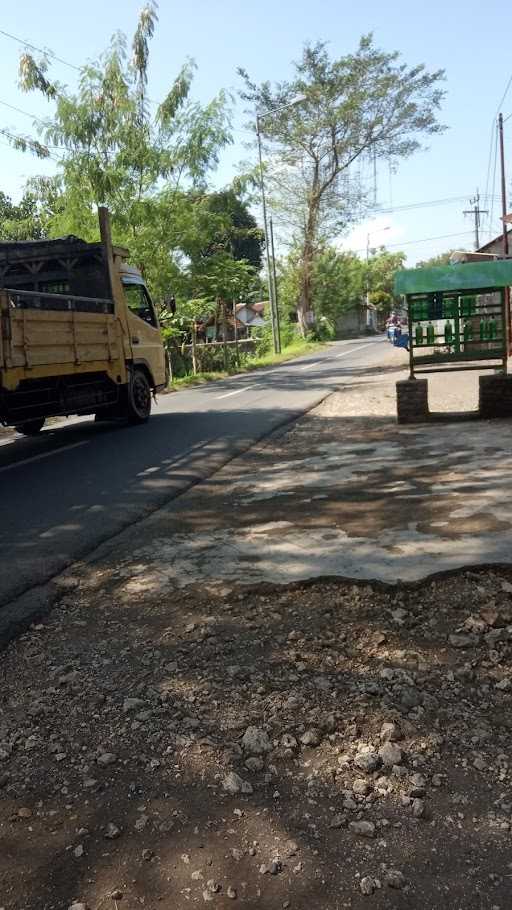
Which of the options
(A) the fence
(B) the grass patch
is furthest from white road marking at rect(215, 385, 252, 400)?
(A) the fence

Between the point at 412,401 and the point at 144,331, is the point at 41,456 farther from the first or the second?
the point at 412,401

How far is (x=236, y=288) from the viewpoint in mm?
23969

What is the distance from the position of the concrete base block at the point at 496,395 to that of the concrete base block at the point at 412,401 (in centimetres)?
78

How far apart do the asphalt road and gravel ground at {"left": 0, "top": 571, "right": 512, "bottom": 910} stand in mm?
1422

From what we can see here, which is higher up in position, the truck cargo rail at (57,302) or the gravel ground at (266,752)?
the truck cargo rail at (57,302)

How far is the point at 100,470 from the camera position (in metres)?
8.27

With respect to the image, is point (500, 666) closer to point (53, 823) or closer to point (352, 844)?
point (352, 844)

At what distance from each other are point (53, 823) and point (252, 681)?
40.7 inches

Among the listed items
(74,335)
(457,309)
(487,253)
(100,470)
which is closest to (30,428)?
(74,335)

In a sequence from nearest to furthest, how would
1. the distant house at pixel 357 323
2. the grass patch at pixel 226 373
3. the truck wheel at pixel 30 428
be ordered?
the truck wheel at pixel 30 428, the grass patch at pixel 226 373, the distant house at pixel 357 323

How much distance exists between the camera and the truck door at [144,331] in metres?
12.0

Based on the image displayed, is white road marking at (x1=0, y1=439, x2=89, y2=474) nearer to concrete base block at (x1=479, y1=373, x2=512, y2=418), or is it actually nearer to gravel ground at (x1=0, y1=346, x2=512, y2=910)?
gravel ground at (x1=0, y1=346, x2=512, y2=910)

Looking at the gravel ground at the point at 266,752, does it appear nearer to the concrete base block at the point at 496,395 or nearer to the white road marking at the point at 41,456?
the white road marking at the point at 41,456

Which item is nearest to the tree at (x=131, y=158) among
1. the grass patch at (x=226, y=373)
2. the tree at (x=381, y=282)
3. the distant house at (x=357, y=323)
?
the grass patch at (x=226, y=373)
